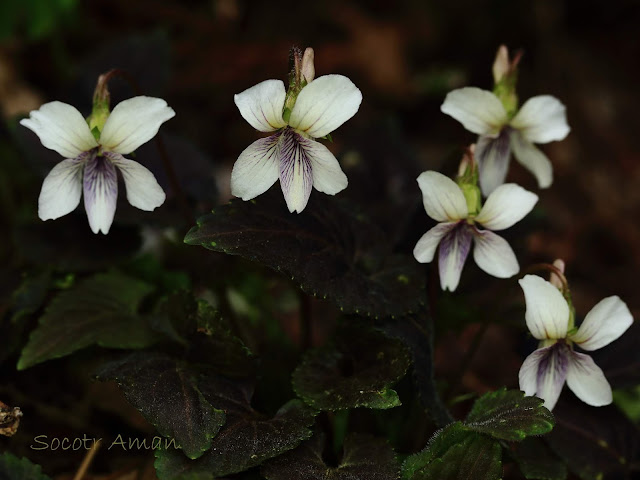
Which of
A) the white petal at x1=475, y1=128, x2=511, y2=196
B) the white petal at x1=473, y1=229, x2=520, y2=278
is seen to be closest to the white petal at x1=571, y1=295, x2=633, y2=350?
the white petal at x1=473, y1=229, x2=520, y2=278

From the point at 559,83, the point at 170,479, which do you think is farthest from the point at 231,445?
the point at 559,83

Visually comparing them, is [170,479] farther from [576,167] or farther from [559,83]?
[559,83]

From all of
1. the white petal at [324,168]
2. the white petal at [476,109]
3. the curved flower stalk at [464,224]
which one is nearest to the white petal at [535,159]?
the white petal at [476,109]

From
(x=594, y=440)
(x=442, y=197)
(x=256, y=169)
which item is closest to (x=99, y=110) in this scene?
(x=256, y=169)

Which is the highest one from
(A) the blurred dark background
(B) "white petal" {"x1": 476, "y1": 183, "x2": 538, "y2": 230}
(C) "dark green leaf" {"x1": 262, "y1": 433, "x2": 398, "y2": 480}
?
(B) "white petal" {"x1": 476, "y1": 183, "x2": 538, "y2": 230}

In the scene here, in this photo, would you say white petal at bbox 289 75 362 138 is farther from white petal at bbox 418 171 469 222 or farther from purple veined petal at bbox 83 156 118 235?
purple veined petal at bbox 83 156 118 235

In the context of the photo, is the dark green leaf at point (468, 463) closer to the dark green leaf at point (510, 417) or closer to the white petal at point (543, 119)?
the dark green leaf at point (510, 417)
